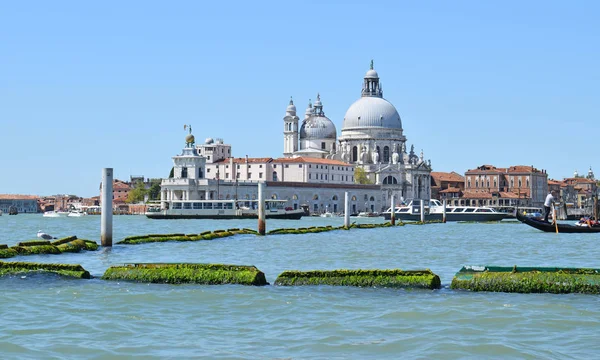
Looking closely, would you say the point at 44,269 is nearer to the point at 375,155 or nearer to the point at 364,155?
the point at 375,155

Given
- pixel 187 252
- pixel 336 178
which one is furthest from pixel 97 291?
Answer: pixel 336 178

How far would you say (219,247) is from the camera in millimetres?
30875

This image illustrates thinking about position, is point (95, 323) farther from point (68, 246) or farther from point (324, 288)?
point (68, 246)

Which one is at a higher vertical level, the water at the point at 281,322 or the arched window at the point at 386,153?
the arched window at the point at 386,153

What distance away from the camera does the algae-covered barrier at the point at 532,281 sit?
16.6 metres

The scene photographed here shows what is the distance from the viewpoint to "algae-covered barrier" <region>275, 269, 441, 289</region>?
56.7 ft

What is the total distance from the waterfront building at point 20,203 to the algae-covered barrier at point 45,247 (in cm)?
12497

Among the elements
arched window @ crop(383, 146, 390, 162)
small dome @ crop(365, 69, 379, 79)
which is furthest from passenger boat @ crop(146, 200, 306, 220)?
small dome @ crop(365, 69, 379, 79)

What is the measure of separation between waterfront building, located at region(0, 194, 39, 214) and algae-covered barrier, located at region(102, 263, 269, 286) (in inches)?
5252

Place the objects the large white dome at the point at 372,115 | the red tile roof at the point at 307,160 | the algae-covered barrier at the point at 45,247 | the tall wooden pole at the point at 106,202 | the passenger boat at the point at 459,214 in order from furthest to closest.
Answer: the large white dome at the point at 372,115, the red tile roof at the point at 307,160, the passenger boat at the point at 459,214, the tall wooden pole at the point at 106,202, the algae-covered barrier at the point at 45,247

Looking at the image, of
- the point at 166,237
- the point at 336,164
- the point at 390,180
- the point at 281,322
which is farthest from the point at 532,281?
the point at 390,180

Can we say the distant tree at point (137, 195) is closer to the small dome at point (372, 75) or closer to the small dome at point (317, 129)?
the small dome at point (317, 129)

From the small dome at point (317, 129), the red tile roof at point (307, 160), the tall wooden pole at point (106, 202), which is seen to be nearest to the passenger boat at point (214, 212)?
the red tile roof at point (307, 160)

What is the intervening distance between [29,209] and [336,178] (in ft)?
178
